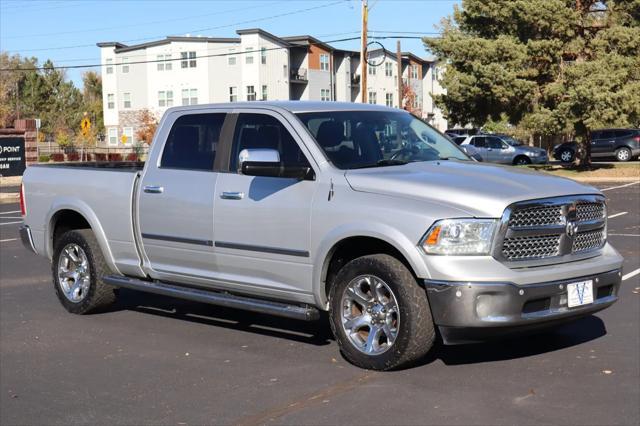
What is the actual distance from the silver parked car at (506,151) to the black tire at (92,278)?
3566cm

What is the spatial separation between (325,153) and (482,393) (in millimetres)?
2221

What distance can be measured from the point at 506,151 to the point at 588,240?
37836mm

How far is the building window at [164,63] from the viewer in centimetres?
7606

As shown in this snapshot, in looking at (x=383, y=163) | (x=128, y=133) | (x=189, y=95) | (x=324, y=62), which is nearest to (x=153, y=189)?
(x=383, y=163)

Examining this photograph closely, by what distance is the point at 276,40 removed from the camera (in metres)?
74.7

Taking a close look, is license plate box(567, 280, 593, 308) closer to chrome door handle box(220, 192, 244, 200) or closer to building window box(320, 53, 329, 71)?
chrome door handle box(220, 192, 244, 200)

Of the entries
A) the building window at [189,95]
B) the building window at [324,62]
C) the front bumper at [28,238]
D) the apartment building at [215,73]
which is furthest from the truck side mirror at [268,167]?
the building window at [324,62]

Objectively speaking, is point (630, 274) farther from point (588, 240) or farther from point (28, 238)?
point (28, 238)

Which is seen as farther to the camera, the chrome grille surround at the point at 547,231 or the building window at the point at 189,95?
the building window at the point at 189,95

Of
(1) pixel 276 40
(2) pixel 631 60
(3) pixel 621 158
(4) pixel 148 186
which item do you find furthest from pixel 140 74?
(4) pixel 148 186

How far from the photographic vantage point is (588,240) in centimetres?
648

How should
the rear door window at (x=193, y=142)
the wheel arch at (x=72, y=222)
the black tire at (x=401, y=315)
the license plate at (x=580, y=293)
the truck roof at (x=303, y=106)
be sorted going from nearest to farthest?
1. the black tire at (x=401, y=315)
2. the license plate at (x=580, y=293)
3. the truck roof at (x=303, y=106)
4. the rear door window at (x=193, y=142)
5. the wheel arch at (x=72, y=222)

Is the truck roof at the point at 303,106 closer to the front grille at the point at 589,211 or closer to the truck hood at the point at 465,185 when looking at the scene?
the truck hood at the point at 465,185

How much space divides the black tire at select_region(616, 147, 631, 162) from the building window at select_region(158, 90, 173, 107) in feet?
137
